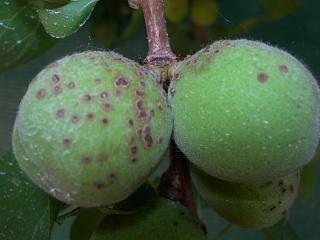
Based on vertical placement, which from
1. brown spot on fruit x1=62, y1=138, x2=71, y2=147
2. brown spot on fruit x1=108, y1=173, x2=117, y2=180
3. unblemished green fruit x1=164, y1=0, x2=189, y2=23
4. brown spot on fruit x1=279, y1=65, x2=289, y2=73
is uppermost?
brown spot on fruit x1=279, y1=65, x2=289, y2=73

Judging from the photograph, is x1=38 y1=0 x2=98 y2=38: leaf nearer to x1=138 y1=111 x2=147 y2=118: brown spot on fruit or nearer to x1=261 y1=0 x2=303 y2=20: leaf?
x1=138 y1=111 x2=147 y2=118: brown spot on fruit

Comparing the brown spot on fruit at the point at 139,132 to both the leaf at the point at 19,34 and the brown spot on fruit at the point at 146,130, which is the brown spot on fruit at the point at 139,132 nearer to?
the brown spot on fruit at the point at 146,130

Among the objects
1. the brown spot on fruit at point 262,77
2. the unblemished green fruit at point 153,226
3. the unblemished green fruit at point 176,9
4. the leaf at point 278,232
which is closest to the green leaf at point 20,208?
the unblemished green fruit at point 153,226

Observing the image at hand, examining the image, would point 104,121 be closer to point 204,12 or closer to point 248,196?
point 248,196

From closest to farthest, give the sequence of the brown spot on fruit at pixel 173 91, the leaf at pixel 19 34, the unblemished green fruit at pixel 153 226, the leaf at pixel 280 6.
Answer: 1. the brown spot on fruit at pixel 173 91
2. the unblemished green fruit at pixel 153 226
3. the leaf at pixel 19 34
4. the leaf at pixel 280 6

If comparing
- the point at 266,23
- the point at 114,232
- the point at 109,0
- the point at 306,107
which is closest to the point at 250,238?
the point at 266,23

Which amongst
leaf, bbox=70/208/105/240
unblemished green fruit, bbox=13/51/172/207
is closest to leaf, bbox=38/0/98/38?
unblemished green fruit, bbox=13/51/172/207

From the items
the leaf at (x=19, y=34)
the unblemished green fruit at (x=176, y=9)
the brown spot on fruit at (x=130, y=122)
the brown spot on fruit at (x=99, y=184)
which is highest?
the brown spot on fruit at (x=130, y=122)
